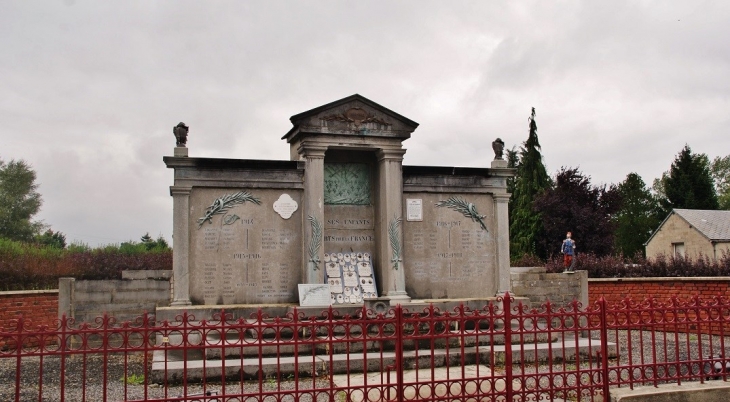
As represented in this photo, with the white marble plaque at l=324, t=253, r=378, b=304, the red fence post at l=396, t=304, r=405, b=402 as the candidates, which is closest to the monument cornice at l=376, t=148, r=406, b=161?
the white marble plaque at l=324, t=253, r=378, b=304

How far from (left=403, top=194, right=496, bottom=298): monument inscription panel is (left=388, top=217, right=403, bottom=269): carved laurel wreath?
0.38 meters

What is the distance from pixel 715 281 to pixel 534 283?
3968mm

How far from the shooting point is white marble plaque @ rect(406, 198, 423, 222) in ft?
40.1

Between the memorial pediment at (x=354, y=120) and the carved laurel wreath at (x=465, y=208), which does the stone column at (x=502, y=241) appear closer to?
the carved laurel wreath at (x=465, y=208)

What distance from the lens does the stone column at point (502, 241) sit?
12.4 meters

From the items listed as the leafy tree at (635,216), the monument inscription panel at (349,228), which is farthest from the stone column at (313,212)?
the leafy tree at (635,216)

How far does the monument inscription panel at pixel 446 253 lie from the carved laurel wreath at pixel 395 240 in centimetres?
38

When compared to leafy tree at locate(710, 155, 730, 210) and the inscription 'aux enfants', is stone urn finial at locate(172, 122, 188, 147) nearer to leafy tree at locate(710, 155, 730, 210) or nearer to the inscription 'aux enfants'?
the inscription 'aux enfants'

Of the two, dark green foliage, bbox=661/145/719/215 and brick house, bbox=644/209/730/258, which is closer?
brick house, bbox=644/209/730/258

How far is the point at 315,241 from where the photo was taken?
11.4m

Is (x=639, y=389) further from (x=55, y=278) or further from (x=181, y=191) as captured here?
(x=55, y=278)

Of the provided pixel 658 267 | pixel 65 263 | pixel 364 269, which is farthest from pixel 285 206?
pixel 658 267

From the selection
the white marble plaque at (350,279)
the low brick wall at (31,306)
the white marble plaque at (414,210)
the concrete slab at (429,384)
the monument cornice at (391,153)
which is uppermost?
the monument cornice at (391,153)

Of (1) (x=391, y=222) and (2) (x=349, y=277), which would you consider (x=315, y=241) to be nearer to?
(2) (x=349, y=277)
